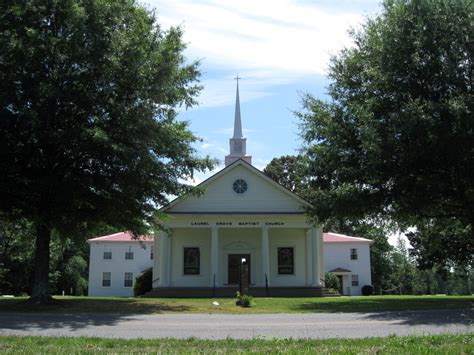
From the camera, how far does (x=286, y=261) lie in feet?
115

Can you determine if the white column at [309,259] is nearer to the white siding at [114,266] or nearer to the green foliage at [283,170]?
the white siding at [114,266]

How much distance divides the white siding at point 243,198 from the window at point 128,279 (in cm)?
2162

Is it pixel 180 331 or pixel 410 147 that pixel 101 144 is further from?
pixel 410 147

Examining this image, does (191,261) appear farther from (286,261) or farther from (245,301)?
(245,301)

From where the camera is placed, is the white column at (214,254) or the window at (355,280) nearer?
the white column at (214,254)

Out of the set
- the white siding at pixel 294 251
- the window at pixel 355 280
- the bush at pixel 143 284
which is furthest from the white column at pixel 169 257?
the window at pixel 355 280

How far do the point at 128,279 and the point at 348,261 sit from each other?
73.3 feet

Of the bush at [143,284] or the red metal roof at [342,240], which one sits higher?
the red metal roof at [342,240]

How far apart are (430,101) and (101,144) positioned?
1158 centimetres

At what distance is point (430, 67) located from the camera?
19.5m

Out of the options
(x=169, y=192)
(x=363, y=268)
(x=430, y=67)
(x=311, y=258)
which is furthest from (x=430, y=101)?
(x=363, y=268)

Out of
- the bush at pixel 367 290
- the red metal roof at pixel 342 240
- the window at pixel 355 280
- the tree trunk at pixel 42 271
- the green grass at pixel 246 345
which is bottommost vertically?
the bush at pixel 367 290

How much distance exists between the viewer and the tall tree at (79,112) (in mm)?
17672

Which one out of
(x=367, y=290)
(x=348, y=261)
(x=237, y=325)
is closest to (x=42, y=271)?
(x=237, y=325)
